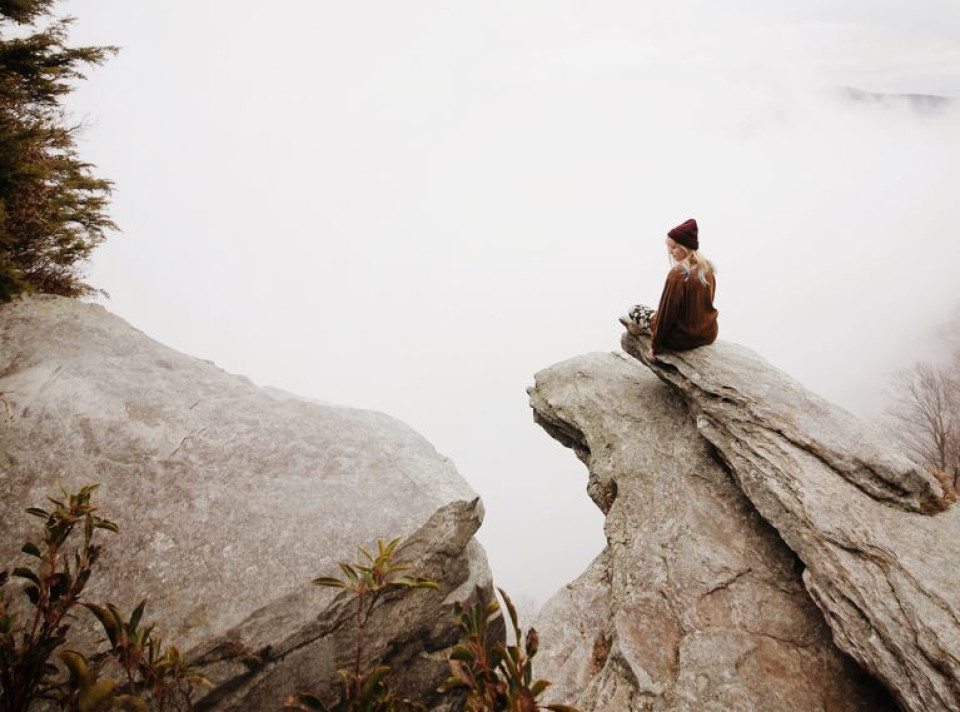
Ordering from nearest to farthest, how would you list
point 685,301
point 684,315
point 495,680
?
point 495,680 < point 685,301 < point 684,315

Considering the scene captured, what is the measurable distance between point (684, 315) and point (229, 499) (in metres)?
9.72

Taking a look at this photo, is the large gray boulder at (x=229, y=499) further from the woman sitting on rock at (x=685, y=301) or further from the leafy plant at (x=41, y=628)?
the woman sitting on rock at (x=685, y=301)

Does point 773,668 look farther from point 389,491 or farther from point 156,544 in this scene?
point 156,544

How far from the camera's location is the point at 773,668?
22.5ft

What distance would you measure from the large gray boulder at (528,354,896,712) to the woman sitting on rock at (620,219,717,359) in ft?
6.91

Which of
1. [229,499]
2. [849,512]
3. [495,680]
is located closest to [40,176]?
[229,499]

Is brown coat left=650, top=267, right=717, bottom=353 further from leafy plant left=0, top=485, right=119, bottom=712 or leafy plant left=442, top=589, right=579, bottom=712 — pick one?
leafy plant left=0, top=485, right=119, bottom=712

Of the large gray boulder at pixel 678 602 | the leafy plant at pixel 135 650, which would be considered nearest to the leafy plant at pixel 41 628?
the leafy plant at pixel 135 650

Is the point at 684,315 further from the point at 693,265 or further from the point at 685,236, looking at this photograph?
the point at 685,236

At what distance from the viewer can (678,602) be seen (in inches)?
318

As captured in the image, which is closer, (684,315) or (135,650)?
(135,650)

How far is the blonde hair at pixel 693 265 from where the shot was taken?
363 inches

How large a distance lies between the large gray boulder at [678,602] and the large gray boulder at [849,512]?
2.51ft

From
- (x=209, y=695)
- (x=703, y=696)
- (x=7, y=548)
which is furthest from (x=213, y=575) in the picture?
(x=703, y=696)
